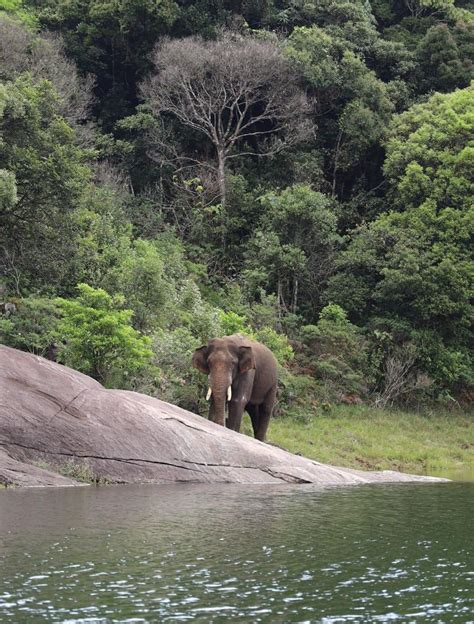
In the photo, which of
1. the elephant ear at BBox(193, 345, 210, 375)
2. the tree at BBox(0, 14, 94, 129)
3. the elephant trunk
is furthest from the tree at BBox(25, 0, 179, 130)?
the elephant trunk

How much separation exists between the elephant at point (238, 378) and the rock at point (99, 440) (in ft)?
10.0

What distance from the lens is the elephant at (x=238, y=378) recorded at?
1070 inches

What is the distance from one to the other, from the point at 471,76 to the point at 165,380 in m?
36.0

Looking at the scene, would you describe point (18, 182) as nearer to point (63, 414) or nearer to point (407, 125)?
point (63, 414)

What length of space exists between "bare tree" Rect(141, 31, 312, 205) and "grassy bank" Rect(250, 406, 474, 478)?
17082mm

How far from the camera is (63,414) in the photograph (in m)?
22.4

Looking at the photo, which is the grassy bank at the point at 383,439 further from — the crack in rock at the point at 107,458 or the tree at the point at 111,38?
the tree at the point at 111,38

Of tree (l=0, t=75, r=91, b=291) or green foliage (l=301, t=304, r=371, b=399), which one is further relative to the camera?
green foliage (l=301, t=304, r=371, b=399)

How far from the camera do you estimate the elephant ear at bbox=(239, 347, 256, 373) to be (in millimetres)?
27828

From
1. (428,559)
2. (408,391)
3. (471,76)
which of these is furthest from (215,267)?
(428,559)

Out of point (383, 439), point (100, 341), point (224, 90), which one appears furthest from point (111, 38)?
point (100, 341)

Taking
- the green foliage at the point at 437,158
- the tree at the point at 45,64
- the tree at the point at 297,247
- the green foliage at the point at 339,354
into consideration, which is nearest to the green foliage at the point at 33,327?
the green foliage at the point at 339,354

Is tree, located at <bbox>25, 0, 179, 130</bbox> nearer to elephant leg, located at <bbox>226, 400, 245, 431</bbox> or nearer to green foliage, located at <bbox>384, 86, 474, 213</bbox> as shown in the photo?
green foliage, located at <bbox>384, 86, 474, 213</bbox>

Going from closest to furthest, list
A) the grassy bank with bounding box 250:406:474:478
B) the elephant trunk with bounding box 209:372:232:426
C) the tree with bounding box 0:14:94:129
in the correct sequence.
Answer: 1. the elephant trunk with bounding box 209:372:232:426
2. the grassy bank with bounding box 250:406:474:478
3. the tree with bounding box 0:14:94:129
